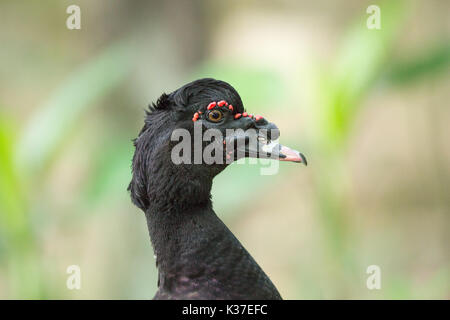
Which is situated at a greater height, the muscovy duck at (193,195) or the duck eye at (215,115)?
the duck eye at (215,115)

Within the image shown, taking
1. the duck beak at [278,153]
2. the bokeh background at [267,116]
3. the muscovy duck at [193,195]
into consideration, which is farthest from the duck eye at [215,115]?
the bokeh background at [267,116]

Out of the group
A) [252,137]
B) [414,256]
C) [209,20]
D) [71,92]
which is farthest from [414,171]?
[252,137]

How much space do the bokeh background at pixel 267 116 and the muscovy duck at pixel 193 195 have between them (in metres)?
1.07

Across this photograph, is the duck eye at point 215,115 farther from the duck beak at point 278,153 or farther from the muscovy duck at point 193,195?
the duck beak at point 278,153

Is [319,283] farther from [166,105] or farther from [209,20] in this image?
[209,20]

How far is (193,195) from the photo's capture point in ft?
7.36

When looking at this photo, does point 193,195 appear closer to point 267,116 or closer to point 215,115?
point 215,115

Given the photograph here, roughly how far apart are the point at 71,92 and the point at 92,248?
9.29ft

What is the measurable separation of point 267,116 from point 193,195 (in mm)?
4165

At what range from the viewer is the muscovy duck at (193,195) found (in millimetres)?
2197

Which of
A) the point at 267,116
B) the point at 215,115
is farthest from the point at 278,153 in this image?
the point at 267,116

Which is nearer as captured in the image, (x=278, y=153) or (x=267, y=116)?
(x=278, y=153)

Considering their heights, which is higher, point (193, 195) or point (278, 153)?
point (278, 153)

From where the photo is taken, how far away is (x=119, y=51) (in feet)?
14.2
